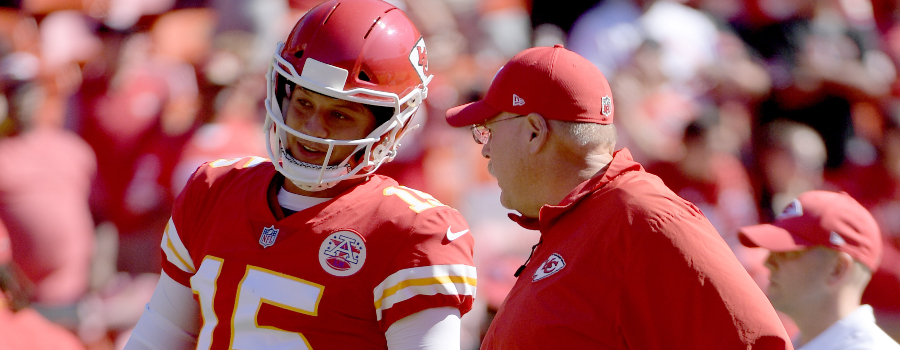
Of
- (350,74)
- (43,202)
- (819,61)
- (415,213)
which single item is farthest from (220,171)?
(819,61)

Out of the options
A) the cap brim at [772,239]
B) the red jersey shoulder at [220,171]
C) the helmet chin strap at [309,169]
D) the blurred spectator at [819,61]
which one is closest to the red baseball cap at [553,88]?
the helmet chin strap at [309,169]

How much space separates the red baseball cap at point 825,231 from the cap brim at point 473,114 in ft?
4.19

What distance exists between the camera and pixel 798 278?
3150 millimetres

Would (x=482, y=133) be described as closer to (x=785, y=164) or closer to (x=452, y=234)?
(x=452, y=234)

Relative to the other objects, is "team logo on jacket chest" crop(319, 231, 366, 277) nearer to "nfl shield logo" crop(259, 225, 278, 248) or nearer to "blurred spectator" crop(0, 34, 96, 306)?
"nfl shield logo" crop(259, 225, 278, 248)

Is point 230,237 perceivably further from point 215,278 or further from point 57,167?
point 57,167

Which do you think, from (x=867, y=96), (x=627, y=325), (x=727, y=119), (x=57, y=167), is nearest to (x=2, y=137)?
(x=57, y=167)

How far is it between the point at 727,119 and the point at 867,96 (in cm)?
131

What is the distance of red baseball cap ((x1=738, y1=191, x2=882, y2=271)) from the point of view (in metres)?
3.08

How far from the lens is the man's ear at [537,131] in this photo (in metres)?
2.21

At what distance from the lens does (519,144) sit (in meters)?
2.28

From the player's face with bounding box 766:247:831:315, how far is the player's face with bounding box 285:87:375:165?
1687 millimetres

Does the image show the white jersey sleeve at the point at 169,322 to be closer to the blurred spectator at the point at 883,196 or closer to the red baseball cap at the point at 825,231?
the red baseball cap at the point at 825,231

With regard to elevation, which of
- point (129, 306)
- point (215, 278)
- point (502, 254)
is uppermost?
point (215, 278)
